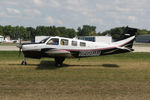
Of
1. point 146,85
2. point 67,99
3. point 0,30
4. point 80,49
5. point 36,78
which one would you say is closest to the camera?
point 67,99

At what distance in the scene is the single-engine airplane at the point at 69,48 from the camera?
44.9 feet

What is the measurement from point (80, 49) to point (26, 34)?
5459 inches

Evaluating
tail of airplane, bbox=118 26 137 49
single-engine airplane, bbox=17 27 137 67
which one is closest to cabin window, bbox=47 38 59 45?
single-engine airplane, bbox=17 27 137 67

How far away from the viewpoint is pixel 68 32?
150 m

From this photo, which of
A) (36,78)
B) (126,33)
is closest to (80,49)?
(126,33)

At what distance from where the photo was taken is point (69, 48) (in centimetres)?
1421

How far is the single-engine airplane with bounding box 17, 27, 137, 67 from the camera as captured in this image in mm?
13680

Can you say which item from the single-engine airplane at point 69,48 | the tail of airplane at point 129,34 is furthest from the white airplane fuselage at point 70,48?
the tail of airplane at point 129,34

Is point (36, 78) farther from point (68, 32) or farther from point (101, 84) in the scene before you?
point (68, 32)

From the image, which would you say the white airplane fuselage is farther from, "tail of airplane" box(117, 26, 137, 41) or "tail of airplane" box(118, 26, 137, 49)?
"tail of airplane" box(117, 26, 137, 41)

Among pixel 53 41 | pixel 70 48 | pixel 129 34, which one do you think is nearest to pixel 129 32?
pixel 129 34

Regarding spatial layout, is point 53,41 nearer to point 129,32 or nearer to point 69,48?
point 69,48

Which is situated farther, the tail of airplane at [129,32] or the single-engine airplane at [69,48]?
the tail of airplane at [129,32]

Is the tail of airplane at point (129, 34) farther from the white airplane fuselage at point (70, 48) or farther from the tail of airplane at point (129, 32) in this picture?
the white airplane fuselage at point (70, 48)
